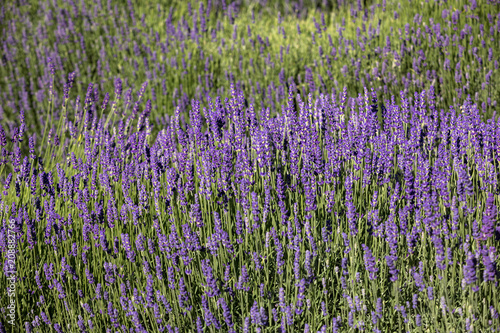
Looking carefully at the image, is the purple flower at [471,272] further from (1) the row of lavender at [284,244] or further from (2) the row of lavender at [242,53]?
(2) the row of lavender at [242,53]

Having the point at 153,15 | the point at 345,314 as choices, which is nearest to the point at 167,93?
the point at 153,15

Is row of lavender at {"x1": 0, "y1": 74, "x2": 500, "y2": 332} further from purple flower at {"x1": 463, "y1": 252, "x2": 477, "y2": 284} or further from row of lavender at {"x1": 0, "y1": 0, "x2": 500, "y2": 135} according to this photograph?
row of lavender at {"x1": 0, "y1": 0, "x2": 500, "y2": 135}

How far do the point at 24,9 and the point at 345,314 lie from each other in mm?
6800

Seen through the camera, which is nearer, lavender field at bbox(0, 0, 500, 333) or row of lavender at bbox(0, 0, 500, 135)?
lavender field at bbox(0, 0, 500, 333)

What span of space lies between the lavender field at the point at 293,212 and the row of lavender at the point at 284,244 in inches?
0.6

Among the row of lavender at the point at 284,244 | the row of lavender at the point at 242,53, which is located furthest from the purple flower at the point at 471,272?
the row of lavender at the point at 242,53

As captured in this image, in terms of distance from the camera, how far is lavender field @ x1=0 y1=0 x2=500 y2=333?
85.4 inches

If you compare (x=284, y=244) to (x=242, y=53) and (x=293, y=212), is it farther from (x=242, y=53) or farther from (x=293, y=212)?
(x=242, y=53)

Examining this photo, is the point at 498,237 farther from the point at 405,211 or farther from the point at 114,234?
the point at 114,234

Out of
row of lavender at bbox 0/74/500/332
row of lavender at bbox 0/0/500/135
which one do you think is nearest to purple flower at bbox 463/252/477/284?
row of lavender at bbox 0/74/500/332

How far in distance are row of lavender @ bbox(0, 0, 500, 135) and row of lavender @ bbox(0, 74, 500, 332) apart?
1.90 meters

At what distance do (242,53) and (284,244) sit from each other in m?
3.89

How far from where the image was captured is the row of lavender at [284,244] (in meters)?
2.13

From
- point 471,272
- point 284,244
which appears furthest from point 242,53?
point 471,272
